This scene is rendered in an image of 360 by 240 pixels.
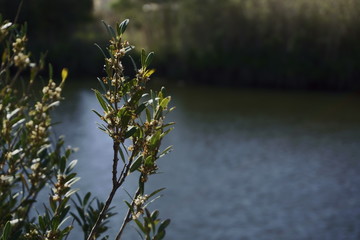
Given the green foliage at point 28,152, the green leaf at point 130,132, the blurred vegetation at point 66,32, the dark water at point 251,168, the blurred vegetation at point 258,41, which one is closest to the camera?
the green leaf at point 130,132

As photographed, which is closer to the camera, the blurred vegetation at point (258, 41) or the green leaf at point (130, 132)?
the green leaf at point (130, 132)

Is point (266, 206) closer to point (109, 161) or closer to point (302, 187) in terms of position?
point (302, 187)

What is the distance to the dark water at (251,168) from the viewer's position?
10750 mm

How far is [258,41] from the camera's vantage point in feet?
94.7

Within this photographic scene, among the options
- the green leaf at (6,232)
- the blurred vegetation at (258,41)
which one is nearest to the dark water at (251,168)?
the blurred vegetation at (258,41)

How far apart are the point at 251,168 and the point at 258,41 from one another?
1526cm

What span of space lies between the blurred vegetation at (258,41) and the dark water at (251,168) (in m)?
3.93

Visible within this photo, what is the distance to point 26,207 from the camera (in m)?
2.56

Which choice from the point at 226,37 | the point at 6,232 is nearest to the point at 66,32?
the point at 226,37

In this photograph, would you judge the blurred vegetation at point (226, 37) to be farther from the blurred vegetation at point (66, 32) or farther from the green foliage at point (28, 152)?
→ the green foliage at point (28, 152)

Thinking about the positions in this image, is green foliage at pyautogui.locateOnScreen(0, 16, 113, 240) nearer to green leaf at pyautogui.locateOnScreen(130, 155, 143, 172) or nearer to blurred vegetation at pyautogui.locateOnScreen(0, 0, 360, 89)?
green leaf at pyautogui.locateOnScreen(130, 155, 143, 172)

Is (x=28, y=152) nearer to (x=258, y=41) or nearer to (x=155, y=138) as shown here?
(x=155, y=138)

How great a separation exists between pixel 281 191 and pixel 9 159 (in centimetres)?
1066

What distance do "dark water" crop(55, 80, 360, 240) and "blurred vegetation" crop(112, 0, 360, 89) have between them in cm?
393
